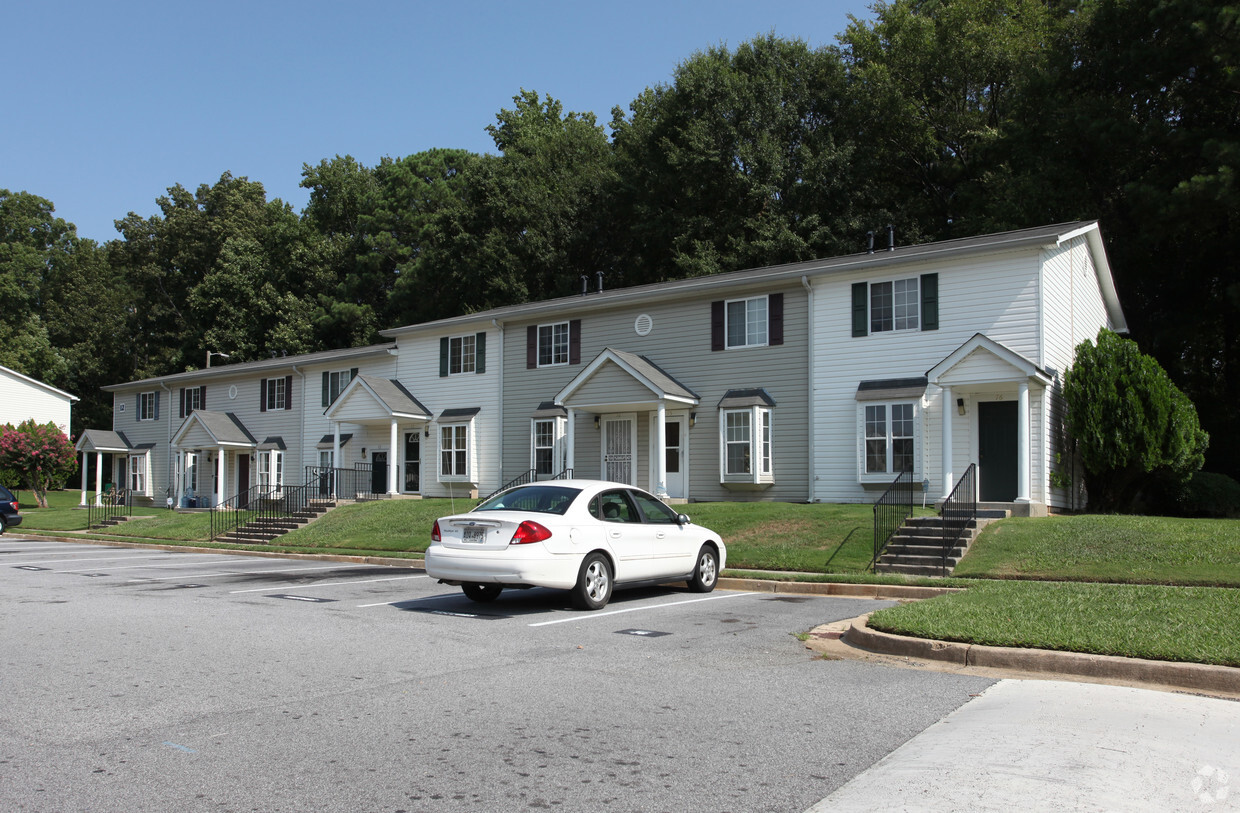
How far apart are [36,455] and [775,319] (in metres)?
37.8

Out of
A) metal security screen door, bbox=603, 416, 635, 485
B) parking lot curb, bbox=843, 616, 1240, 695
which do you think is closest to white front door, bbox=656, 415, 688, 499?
metal security screen door, bbox=603, 416, 635, 485

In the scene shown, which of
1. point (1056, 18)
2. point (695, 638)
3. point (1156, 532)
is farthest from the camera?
point (1056, 18)

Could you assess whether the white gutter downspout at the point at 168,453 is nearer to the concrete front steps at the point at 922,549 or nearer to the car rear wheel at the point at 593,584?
the concrete front steps at the point at 922,549

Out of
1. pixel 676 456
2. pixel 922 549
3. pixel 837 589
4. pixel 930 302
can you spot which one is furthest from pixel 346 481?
pixel 837 589

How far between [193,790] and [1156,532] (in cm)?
1545

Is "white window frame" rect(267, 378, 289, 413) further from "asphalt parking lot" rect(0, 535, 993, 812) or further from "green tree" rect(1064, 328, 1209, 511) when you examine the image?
"green tree" rect(1064, 328, 1209, 511)

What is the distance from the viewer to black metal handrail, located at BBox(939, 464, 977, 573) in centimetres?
1584

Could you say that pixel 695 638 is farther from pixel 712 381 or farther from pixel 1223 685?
pixel 712 381

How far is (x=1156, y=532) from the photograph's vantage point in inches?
613

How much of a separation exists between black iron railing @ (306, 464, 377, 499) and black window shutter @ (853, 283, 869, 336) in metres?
17.4

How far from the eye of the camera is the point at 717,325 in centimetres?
2467

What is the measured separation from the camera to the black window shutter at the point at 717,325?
24.6 m

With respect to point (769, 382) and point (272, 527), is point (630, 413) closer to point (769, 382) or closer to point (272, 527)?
point (769, 382)

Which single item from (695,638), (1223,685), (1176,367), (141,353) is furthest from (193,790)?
(141,353)
